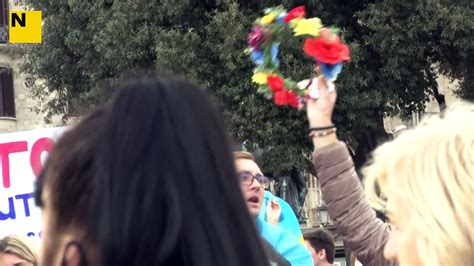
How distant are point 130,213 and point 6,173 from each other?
15.9 feet

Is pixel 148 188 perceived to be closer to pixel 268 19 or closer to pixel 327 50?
pixel 327 50

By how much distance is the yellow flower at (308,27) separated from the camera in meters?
3.26

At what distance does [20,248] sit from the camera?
432cm

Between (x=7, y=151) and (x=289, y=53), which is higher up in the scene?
(x=7, y=151)

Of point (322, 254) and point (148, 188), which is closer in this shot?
point (148, 188)

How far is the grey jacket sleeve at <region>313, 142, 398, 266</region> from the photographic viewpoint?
2984 mm

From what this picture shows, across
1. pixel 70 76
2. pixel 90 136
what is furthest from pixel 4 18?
pixel 90 136

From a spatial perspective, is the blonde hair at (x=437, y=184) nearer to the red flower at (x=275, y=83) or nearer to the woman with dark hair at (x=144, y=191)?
the woman with dark hair at (x=144, y=191)

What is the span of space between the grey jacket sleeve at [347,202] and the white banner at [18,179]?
128 inches

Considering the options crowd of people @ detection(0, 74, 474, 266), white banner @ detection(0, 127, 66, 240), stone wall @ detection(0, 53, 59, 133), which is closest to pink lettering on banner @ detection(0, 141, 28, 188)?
white banner @ detection(0, 127, 66, 240)

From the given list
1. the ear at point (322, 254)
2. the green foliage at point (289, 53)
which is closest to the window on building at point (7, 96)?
the green foliage at point (289, 53)

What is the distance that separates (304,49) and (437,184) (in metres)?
1.36
